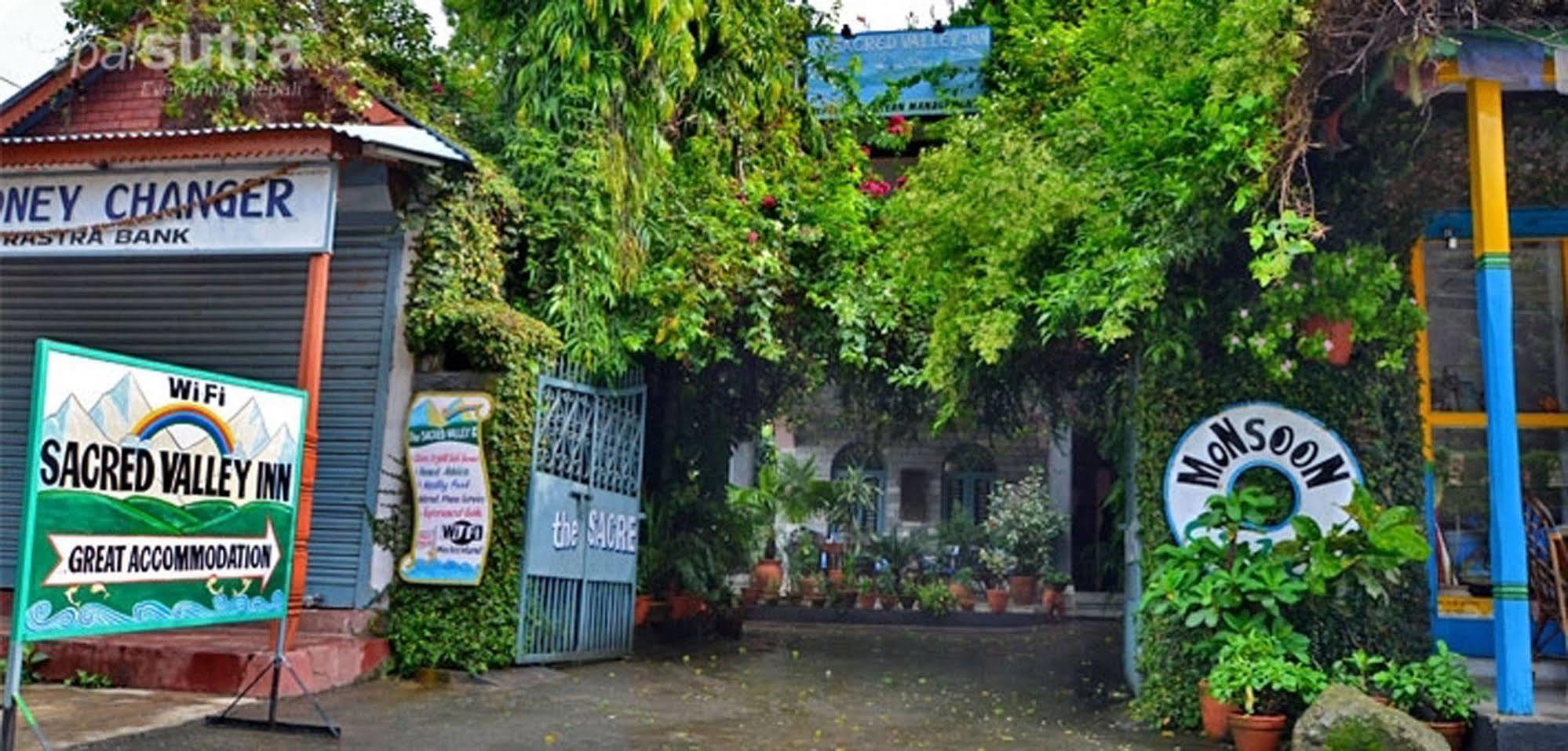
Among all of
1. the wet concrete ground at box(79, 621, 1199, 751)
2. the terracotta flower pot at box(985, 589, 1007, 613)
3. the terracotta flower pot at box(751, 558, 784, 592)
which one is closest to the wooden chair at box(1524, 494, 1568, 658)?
the wet concrete ground at box(79, 621, 1199, 751)

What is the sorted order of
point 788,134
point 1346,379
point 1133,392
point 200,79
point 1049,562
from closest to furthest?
point 1346,379 < point 1133,392 < point 200,79 < point 788,134 < point 1049,562

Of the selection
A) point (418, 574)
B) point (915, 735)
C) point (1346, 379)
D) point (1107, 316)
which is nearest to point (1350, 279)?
point (1346, 379)

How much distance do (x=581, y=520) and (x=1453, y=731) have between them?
5.63m

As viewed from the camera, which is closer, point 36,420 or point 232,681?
point 36,420

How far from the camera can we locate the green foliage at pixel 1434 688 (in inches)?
239

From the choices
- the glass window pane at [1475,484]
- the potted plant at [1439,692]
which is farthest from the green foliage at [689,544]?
the potted plant at [1439,692]

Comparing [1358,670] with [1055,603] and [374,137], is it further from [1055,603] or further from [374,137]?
[1055,603]

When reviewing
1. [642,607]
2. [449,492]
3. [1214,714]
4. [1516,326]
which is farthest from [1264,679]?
[642,607]

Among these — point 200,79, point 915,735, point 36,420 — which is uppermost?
point 200,79

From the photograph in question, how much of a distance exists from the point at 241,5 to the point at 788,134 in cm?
496

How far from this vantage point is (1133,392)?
780 centimetres

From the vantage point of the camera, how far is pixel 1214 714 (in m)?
6.57

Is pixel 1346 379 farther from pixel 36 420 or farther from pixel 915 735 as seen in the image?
pixel 36 420

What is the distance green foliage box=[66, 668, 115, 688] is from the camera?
23.1 ft
